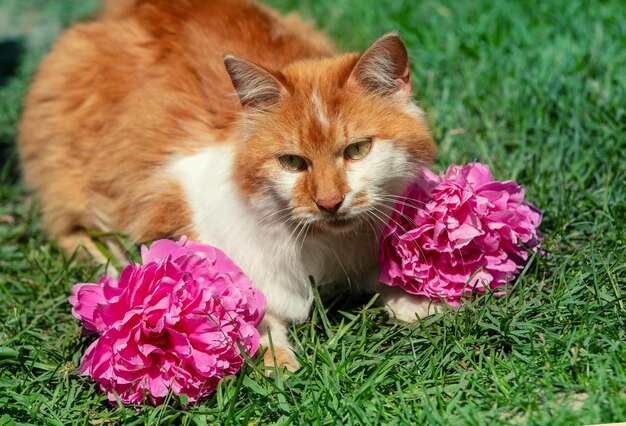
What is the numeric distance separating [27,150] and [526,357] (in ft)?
8.02

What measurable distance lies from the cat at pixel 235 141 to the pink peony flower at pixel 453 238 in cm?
9

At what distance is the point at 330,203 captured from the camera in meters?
2.19

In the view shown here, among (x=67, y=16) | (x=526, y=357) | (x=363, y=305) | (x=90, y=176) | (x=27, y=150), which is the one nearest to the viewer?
(x=526, y=357)

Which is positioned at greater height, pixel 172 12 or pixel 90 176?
pixel 172 12

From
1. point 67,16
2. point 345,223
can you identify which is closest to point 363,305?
point 345,223

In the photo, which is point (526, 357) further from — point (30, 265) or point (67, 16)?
point (67, 16)

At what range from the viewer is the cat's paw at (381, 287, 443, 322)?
8.22 ft

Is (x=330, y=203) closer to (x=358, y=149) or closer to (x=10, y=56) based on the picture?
(x=358, y=149)

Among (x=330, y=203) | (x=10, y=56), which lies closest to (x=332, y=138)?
(x=330, y=203)

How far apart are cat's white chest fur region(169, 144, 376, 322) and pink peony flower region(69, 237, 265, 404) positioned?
0.22 meters

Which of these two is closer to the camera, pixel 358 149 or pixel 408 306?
pixel 358 149

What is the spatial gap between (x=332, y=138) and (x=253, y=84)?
0.32m

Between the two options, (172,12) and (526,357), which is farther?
(172,12)

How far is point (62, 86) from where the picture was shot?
11.0ft
